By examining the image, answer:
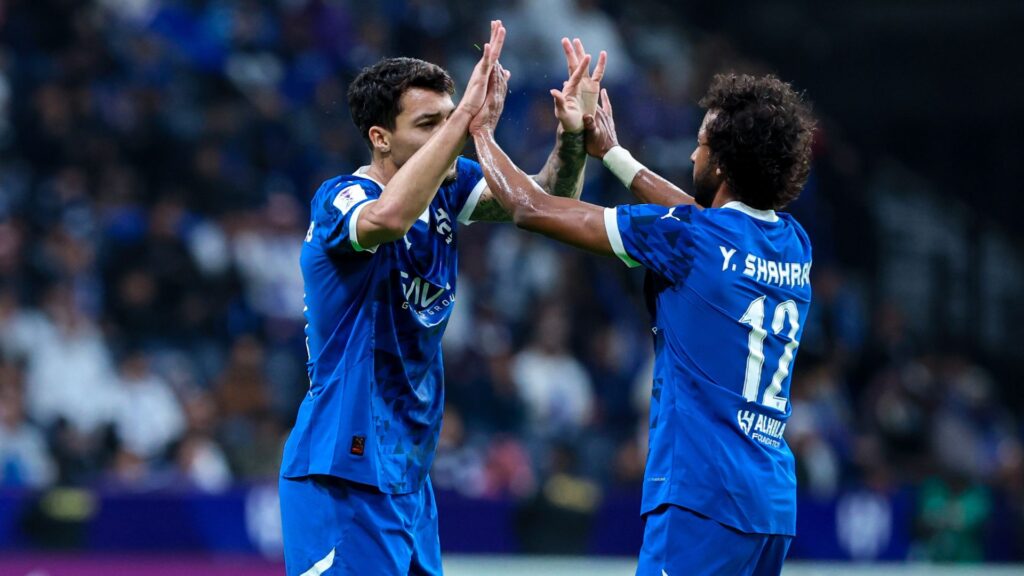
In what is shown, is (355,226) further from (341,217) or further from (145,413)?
(145,413)

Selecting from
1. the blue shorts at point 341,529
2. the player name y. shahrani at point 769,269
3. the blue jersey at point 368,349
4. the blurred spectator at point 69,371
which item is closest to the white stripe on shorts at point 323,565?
the blue shorts at point 341,529

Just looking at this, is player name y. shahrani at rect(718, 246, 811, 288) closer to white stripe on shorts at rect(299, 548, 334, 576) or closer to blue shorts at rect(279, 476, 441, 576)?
blue shorts at rect(279, 476, 441, 576)

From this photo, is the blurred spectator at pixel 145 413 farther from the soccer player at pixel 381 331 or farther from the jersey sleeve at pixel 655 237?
the jersey sleeve at pixel 655 237

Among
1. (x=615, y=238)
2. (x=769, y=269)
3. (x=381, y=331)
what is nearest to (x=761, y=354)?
(x=769, y=269)

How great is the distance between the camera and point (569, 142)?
5.38m

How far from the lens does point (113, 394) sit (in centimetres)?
1156

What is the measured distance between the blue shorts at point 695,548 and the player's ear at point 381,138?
5.22 feet

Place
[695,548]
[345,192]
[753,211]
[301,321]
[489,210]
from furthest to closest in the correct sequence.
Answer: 1. [301,321]
2. [489,210]
3. [345,192]
4. [753,211]
5. [695,548]

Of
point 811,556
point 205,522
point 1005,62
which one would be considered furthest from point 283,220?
point 1005,62

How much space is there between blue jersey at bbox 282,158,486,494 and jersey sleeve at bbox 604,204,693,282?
2.55 ft

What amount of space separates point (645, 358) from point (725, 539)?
8.94 m

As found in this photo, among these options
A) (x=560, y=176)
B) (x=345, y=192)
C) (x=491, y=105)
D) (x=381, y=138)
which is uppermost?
(x=491, y=105)

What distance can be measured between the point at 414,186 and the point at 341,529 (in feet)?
3.75

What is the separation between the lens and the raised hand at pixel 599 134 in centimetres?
538
